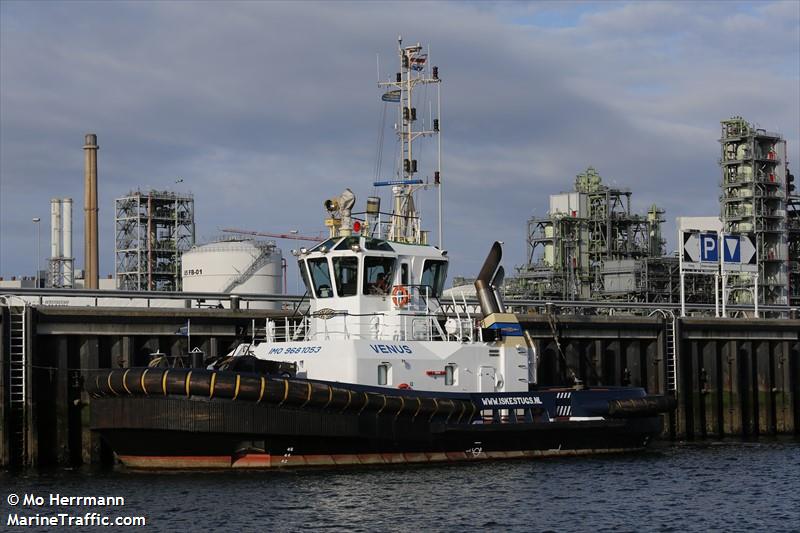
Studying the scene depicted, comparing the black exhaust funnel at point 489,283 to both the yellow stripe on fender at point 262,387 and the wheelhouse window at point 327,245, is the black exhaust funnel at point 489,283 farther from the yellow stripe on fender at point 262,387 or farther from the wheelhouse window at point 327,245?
the yellow stripe on fender at point 262,387

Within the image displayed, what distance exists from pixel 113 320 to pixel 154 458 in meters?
4.32

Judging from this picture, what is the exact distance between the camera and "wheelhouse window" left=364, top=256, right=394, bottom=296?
25625mm

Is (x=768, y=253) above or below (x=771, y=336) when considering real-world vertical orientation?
above

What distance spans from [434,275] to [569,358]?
22.4 ft

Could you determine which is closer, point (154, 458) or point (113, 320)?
point (154, 458)

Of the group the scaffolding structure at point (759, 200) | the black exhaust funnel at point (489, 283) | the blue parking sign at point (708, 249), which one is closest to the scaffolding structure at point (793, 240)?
the scaffolding structure at point (759, 200)

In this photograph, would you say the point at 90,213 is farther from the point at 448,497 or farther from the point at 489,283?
the point at 448,497

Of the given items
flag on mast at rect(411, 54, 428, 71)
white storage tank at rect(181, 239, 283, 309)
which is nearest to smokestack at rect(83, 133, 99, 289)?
white storage tank at rect(181, 239, 283, 309)

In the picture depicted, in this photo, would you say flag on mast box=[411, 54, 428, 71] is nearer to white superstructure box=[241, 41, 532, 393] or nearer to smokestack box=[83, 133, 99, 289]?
white superstructure box=[241, 41, 532, 393]

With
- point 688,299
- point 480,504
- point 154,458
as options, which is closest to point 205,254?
point 688,299

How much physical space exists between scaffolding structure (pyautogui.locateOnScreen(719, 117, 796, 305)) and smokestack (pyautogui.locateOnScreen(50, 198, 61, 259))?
111 feet

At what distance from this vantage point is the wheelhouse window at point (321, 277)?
25.9m

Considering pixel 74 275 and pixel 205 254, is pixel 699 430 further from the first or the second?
pixel 74 275

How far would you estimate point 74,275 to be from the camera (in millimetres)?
62500
